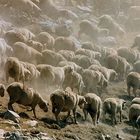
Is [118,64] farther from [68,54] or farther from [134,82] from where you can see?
[134,82]

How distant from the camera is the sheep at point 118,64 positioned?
106 ft

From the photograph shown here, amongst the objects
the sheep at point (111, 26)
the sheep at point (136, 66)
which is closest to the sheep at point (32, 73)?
the sheep at point (136, 66)

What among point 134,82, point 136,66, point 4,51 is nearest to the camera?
point 4,51

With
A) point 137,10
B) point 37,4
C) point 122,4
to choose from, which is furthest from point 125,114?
point 122,4

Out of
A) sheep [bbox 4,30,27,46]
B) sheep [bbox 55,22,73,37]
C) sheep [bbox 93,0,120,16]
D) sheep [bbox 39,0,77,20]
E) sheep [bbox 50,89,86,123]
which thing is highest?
sheep [bbox 93,0,120,16]

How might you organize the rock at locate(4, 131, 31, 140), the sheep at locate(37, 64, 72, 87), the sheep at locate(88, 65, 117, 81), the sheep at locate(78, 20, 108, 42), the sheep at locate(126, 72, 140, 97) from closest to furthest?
the rock at locate(4, 131, 31, 140) < the sheep at locate(37, 64, 72, 87) < the sheep at locate(126, 72, 140, 97) < the sheep at locate(88, 65, 117, 81) < the sheep at locate(78, 20, 108, 42)

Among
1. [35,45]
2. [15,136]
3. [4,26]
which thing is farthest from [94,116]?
[4,26]

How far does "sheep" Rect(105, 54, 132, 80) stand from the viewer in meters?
32.4

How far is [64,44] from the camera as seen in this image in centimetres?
3422

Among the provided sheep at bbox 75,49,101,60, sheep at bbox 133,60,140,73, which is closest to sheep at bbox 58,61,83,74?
sheep at bbox 75,49,101,60

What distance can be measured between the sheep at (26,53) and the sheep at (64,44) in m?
4.87

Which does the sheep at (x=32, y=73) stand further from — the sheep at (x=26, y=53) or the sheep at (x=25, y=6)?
the sheep at (x=25, y=6)

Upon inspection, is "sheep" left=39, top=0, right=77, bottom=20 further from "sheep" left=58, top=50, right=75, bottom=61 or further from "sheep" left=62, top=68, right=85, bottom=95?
"sheep" left=62, top=68, right=85, bottom=95

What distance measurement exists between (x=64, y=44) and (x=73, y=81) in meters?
7.37
